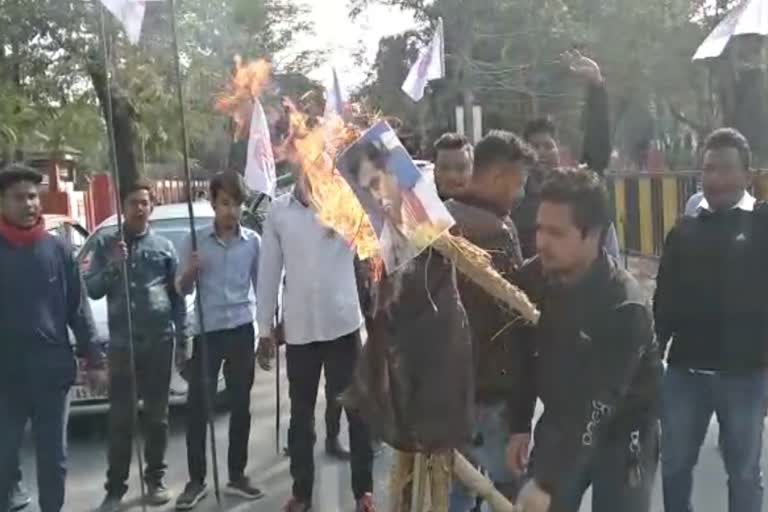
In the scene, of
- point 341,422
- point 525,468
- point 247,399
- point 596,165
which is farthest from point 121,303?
point 525,468

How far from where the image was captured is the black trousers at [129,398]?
19.6ft

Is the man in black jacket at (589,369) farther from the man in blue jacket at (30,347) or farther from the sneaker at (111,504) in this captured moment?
the sneaker at (111,504)

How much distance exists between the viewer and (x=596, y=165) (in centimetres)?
574

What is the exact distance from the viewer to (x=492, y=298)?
12.6 ft

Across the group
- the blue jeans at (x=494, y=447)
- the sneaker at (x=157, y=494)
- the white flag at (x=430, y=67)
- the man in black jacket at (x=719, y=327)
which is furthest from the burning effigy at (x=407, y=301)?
the white flag at (x=430, y=67)

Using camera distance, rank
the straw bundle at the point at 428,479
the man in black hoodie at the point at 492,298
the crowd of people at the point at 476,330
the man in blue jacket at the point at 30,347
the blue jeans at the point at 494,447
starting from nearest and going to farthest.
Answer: the crowd of people at the point at 476,330 < the straw bundle at the point at 428,479 < the man in black hoodie at the point at 492,298 < the blue jeans at the point at 494,447 < the man in blue jacket at the point at 30,347

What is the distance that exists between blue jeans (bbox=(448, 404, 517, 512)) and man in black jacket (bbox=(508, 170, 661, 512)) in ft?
2.07

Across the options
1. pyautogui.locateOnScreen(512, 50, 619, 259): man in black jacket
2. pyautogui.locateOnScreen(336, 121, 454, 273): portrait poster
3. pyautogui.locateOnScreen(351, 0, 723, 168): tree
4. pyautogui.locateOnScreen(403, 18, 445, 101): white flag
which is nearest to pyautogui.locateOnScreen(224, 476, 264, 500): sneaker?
pyautogui.locateOnScreen(512, 50, 619, 259): man in black jacket

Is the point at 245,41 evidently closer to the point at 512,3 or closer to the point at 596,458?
the point at 512,3

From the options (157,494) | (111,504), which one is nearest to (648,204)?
(157,494)

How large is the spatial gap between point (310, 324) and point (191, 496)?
49.4 inches

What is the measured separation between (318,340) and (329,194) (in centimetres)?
202

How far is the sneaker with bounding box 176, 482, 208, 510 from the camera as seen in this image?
5891 millimetres

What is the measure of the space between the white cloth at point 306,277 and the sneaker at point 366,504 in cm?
80
